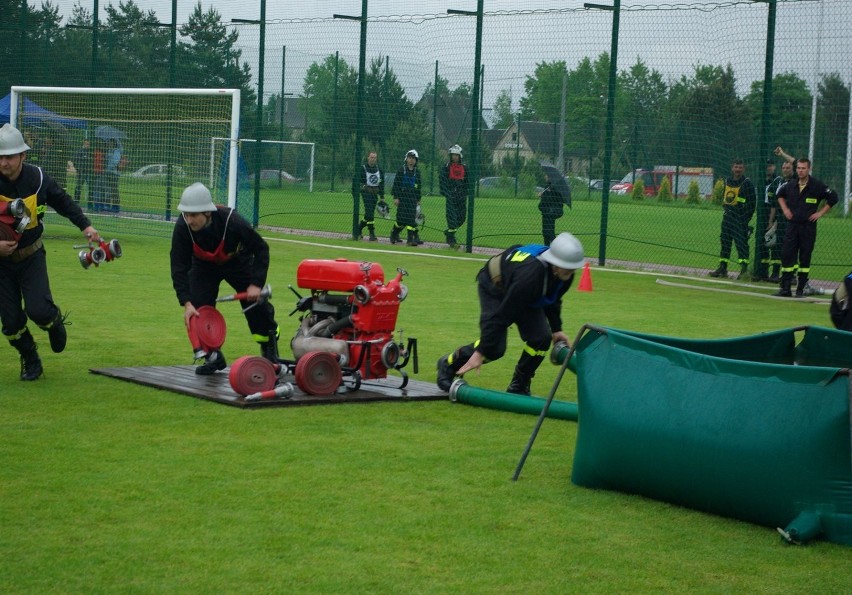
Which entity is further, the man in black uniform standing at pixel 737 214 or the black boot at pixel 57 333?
the man in black uniform standing at pixel 737 214

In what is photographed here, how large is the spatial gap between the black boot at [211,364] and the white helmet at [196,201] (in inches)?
48.8

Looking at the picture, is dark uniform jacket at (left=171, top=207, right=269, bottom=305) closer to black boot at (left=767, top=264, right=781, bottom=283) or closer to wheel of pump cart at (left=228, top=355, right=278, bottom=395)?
wheel of pump cart at (left=228, top=355, right=278, bottom=395)

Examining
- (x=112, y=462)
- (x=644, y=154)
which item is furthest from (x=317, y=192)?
(x=112, y=462)

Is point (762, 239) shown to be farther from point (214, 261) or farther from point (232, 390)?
point (232, 390)

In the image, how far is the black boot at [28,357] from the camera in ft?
30.0

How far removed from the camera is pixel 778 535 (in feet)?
19.6

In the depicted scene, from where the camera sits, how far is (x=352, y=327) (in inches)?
364

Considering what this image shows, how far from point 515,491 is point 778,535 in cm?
139

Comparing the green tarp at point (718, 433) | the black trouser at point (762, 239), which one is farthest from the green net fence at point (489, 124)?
the green tarp at point (718, 433)

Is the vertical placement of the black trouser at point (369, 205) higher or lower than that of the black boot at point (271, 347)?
higher

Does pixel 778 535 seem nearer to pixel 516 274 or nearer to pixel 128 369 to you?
pixel 516 274

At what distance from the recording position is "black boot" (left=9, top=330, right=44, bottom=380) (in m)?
9.14

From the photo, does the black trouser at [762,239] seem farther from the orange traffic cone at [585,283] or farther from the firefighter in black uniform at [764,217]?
the orange traffic cone at [585,283]

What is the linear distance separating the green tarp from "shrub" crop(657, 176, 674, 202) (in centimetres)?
1913
